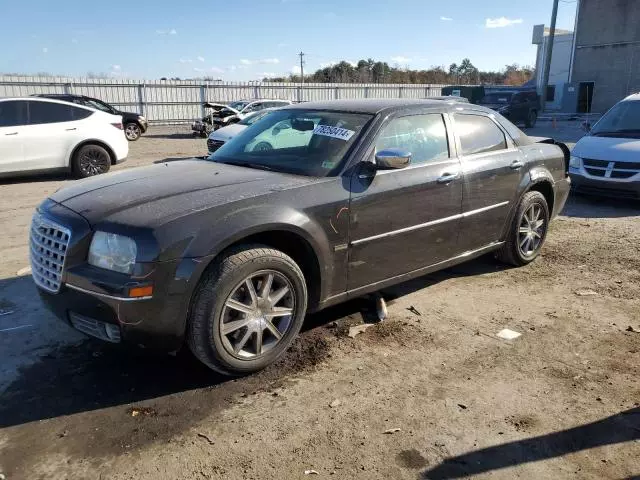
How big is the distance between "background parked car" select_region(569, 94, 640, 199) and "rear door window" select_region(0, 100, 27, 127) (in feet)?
32.4

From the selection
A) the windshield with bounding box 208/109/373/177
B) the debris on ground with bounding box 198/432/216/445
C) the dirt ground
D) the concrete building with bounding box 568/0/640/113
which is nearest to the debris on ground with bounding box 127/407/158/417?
the dirt ground

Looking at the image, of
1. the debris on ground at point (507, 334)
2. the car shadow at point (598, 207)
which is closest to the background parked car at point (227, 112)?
the car shadow at point (598, 207)

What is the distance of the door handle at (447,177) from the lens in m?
4.45

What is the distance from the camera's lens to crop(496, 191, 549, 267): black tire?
5.42m

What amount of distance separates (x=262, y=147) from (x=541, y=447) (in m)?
3.01

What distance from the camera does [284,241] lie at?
3.67 meters

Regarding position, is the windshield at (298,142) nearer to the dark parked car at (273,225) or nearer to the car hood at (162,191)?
the dark parked car at (273,225)

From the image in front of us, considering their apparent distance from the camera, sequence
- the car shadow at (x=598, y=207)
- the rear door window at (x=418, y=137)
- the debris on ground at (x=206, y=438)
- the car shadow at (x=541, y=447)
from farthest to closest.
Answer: the car shadow at (x=598, y=207), the rear door window at (x=418, y=137), the debris on ground at (x=206, y=438), the car shadow at (x=541, y=447)

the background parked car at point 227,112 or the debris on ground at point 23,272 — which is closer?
the debris on ground at point 23,272

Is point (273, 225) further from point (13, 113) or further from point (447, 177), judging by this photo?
point (13, 113)

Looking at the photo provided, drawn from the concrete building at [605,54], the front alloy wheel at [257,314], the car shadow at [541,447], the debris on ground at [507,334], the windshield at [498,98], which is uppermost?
the concrete building at [605,54]

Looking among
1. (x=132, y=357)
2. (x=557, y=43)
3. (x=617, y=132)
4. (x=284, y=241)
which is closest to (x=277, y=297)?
(x=284, y=241)

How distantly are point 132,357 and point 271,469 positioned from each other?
5.09 feet

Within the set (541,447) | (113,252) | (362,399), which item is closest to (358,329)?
(362,399)
